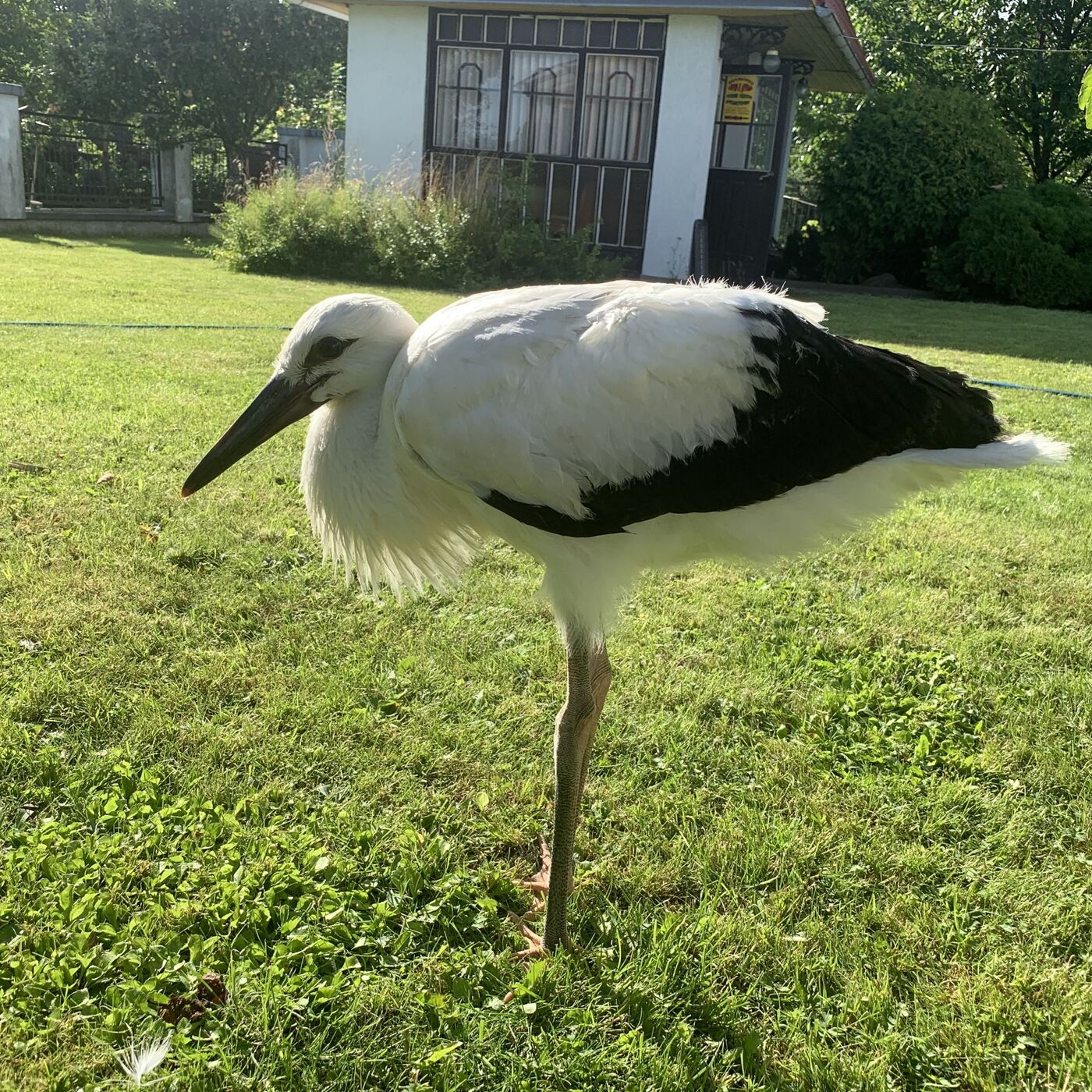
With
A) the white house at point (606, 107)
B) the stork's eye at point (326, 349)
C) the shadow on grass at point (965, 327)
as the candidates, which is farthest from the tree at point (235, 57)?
the stork's eye at point (326, 349)

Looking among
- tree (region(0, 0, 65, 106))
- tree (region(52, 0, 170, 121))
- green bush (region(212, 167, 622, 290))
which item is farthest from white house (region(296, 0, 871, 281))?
tree (region(0, 0, 65, 106))

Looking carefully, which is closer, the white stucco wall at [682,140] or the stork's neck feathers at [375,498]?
the stork's neck feathers at [375,498]

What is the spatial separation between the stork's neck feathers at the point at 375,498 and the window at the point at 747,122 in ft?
47.1

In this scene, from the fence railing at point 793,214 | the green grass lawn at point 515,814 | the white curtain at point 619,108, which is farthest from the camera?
the fence railing at point 793,214

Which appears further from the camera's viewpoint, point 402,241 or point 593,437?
point 402,241

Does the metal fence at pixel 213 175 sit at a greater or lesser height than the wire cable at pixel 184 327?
greater

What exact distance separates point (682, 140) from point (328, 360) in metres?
13.7

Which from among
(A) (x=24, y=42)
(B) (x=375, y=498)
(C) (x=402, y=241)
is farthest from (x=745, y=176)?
(A) (x=24, y=42)

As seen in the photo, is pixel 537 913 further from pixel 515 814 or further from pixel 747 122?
pixel 747 122

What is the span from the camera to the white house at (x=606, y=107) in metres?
14.7

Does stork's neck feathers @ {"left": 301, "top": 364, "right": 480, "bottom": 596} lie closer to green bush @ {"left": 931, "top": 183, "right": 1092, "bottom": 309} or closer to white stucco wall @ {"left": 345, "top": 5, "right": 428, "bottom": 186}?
white stucco wall @ {"left": 345, "top": 5, "right": 428, "bottom": 186}

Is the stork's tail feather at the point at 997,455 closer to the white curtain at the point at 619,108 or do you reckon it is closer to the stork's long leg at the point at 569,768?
the stork's long leg at the point at 569,768

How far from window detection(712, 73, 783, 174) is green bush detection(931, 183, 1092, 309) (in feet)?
12.0

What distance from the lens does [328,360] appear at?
8.86 ft
